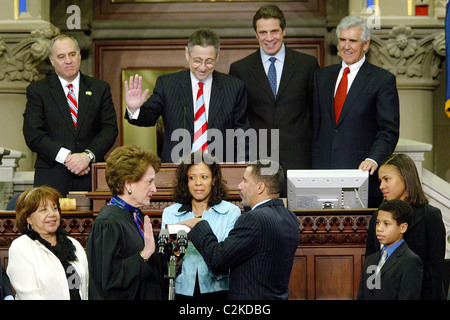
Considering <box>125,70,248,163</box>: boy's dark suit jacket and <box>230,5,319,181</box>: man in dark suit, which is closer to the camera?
<box>125,70,248,163</box>: boy's dark suit jacket

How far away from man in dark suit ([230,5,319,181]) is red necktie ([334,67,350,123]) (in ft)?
0.84

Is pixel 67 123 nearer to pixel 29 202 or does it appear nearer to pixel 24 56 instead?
pixel 29 202

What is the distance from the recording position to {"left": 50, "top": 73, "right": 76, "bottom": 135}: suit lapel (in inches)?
241

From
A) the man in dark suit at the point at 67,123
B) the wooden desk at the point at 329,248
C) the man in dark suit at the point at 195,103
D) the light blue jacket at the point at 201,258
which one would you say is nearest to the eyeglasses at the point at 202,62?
the man in dark suit at the point at 195,103

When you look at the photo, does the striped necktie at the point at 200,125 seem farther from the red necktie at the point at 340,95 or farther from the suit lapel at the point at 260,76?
the red necktie at the point at 340,95

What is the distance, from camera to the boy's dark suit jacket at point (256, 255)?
404 cm

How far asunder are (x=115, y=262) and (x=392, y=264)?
4.85ft

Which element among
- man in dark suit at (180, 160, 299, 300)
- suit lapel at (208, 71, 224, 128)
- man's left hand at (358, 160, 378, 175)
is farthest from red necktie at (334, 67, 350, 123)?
man in dark suit at (180, 160, 299, 300)

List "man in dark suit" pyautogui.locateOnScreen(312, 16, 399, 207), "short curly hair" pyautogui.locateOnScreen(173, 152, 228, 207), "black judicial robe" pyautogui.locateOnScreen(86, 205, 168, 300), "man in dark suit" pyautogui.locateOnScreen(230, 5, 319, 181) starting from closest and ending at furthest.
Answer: "black judicial robe" pyautogui.locateOnScreen(86, 205, 168, 300)
"short curly hair" pyautogui.locateOnScreen(173, 152, 228, 207)
"man in dark suit" pyautogui.locateOnScreen(312, 16, 399, 207)
"man in dark suit" pyautogui.locateOnScreen(230, 5, 319, 181)

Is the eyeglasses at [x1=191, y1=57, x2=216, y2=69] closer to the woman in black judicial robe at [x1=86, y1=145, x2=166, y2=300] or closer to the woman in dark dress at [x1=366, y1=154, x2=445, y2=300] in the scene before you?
the woman in dark dress at [x1=366, y1=154, x2=445, y2=300]

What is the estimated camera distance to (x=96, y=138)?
610cm

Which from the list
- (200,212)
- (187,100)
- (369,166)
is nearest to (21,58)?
(187,100)

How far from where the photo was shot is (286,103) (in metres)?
6.26

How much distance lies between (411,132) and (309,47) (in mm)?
1558
